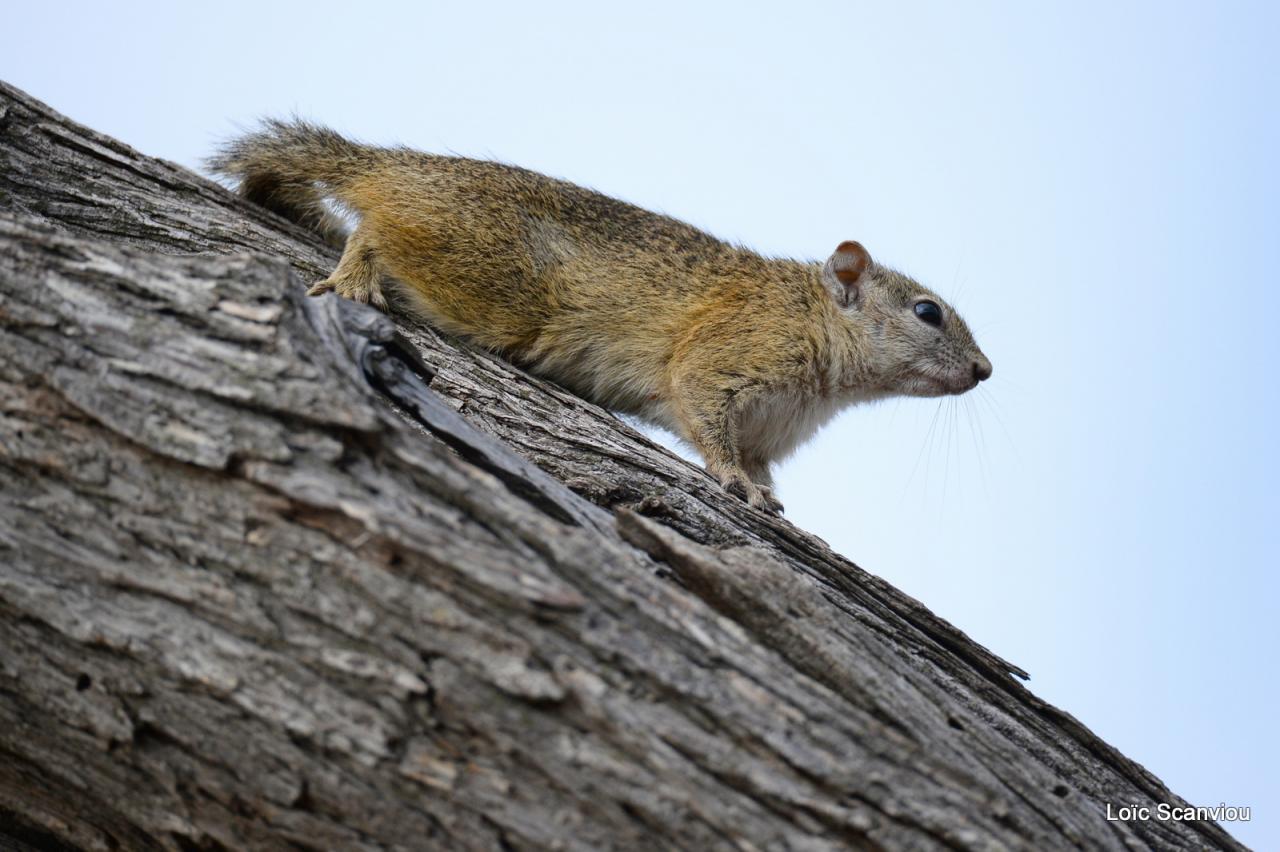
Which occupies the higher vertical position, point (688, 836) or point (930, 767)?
point (930, 767)

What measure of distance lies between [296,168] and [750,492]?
11.1ft

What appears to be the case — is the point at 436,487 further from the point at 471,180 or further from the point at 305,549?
the point at 471,180

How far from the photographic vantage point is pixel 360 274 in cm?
598

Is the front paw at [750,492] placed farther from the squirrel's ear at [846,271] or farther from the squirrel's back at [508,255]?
the squirrel's ear at [846,271]

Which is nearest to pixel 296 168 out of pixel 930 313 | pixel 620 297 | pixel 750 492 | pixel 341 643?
pixel 620 297

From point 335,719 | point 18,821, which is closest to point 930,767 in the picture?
point 335,719

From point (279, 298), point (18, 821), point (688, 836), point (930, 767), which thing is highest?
point (279, 298)

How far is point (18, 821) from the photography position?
3.43m

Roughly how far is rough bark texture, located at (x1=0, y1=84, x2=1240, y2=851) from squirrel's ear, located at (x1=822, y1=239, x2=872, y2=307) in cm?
433

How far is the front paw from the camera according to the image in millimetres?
5570

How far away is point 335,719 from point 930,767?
1.57 meters

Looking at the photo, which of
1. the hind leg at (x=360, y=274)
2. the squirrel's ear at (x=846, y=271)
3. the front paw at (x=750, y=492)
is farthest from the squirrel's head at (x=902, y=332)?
the hind leg at (x=360, y=274)

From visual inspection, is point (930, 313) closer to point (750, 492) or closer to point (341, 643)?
point (750, 492)

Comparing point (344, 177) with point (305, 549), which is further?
point (344, 177)
